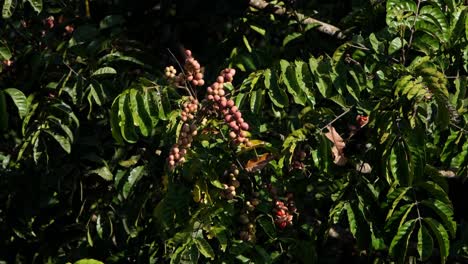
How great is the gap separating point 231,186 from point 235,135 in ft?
0.53

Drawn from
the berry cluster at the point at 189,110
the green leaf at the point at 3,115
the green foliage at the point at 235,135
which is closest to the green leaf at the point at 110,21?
the green foliage at the point at 235,135

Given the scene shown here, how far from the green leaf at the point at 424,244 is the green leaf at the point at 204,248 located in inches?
22.9

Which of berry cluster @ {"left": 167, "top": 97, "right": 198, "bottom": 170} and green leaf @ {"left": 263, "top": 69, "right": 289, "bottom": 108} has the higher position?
green leaf @ {"left": 263, "top": 69, "right": 289, "bottom": 108}

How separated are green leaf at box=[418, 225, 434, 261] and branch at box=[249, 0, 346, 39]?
1.11m

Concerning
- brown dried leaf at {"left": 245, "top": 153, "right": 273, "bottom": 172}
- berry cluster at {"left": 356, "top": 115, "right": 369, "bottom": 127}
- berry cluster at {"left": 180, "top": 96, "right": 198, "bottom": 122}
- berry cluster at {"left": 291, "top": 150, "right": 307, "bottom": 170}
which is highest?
berry cluster at {"left": 180, "top": 96, "right": 198, "bottom": 122}

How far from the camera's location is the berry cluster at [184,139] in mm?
2471

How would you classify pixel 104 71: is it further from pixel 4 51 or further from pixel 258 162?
pixel 258 162

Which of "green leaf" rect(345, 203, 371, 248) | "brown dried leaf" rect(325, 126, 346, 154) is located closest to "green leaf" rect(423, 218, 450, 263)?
"green leaf" rect(345, 203, 371, 248)

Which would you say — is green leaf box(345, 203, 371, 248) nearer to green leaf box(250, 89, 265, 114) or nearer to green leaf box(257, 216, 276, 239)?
green leaf box(257, 216, 276, 239)

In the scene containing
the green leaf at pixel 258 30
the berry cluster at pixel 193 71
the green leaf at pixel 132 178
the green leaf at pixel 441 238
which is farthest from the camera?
the green leaf at pixel 258 30

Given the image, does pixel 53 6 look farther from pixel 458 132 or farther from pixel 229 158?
pixel 458 132

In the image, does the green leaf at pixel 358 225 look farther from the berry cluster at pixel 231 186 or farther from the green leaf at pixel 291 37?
the green leaf at pixel 291 37

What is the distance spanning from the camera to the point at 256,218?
105 inches

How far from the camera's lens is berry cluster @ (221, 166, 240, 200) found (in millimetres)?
2506
